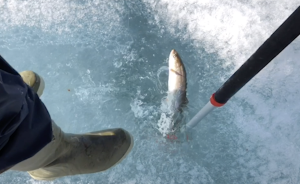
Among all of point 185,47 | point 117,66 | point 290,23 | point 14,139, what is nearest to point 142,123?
point 117,66

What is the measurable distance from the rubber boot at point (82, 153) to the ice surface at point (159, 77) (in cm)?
30

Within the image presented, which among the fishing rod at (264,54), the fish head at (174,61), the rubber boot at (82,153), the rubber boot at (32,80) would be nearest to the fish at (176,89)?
the fish head at (174,61)

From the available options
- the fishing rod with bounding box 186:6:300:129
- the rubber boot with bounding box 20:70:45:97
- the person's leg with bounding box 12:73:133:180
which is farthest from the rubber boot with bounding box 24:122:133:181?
the fishing rod with bounding box 186:6:300:129

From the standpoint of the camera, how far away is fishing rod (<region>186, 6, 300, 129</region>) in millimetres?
1121

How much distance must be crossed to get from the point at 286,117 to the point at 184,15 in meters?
1.26

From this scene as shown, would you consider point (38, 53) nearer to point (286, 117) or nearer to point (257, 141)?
point (257, 141)

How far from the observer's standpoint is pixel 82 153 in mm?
1801

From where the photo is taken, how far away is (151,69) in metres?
2.53

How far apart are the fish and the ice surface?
8 centimetres

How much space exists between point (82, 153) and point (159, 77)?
1.00m

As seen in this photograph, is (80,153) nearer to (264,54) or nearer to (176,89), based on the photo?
(176,89)

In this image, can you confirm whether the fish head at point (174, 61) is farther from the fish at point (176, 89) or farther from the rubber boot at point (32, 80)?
the rubber boot at point (32, 80)

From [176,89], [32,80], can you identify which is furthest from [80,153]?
[176,89]

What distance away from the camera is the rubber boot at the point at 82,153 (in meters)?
1.64
